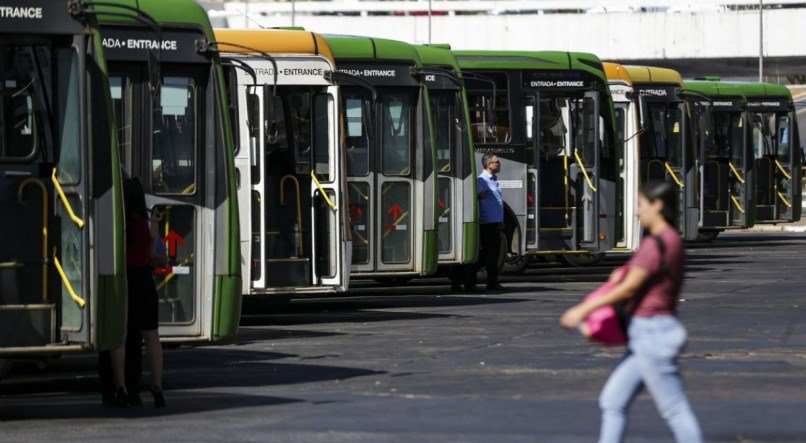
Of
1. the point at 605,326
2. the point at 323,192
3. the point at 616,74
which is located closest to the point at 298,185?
the point at 323,192

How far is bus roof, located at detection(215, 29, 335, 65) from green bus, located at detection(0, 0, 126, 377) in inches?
320

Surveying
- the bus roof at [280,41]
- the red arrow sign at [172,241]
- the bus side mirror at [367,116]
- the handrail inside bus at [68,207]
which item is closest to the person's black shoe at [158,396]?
the handrail inside bus at [68,207]

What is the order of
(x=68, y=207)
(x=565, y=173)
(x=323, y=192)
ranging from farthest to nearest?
1. (x=565, y=173)
2. (x=323, y=192)
3. (x=68, y=207)

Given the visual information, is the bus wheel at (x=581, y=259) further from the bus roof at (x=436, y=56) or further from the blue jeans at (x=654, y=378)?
the blue jeans at (x=654, y=378)

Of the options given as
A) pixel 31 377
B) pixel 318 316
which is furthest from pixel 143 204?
pixel 318 316

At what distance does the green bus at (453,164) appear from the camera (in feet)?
85.5

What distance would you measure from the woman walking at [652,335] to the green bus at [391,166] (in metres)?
14.8

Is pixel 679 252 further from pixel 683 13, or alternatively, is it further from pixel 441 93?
pixel 683 13

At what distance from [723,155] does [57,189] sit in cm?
2867

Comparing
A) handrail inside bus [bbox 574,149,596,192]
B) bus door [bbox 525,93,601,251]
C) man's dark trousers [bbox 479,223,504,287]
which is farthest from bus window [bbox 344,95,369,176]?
handrail inside bus [bbox 574,149,596,192]

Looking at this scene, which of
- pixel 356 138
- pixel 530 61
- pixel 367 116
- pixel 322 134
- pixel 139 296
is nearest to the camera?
pixel 139 296

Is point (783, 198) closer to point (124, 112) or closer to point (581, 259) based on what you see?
point (581, 259)

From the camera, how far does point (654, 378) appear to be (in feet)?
30.2

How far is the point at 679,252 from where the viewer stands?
369 inches
